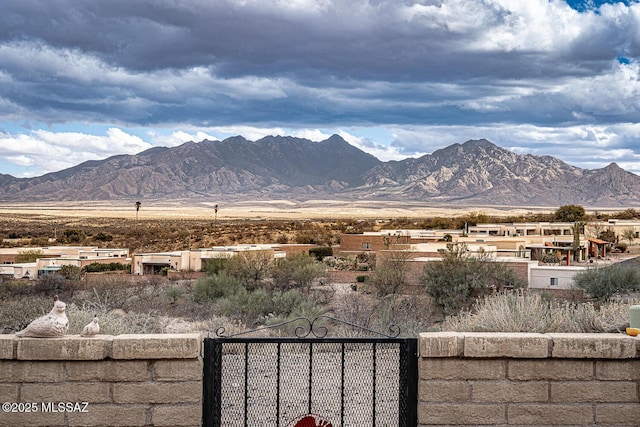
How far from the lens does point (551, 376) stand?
301 inches

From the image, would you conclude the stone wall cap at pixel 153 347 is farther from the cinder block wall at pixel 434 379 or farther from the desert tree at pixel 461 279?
the desert tree at pixel 461 279

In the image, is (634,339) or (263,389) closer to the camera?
(634,339)

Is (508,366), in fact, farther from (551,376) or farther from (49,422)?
(49,422)

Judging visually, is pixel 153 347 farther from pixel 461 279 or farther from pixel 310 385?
pixel 461 279

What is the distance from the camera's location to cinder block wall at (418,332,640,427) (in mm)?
7582

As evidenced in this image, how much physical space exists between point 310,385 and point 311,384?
0.81m

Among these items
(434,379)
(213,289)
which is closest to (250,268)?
(213,289)

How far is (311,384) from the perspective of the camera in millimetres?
8578

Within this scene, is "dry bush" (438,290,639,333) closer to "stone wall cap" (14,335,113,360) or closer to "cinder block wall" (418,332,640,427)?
"cinder block wall" (418,332,640,427)

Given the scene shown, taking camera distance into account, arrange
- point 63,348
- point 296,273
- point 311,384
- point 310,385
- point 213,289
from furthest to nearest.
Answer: point 296,273 → point 213,289 → point 311,384 → point 310,385 → point 63,348

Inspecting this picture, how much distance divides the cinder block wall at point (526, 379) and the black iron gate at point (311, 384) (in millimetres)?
276

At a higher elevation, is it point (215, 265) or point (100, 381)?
point (100, 381)

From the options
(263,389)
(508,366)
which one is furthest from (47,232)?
(508,366)

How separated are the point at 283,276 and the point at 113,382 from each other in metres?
35.4
